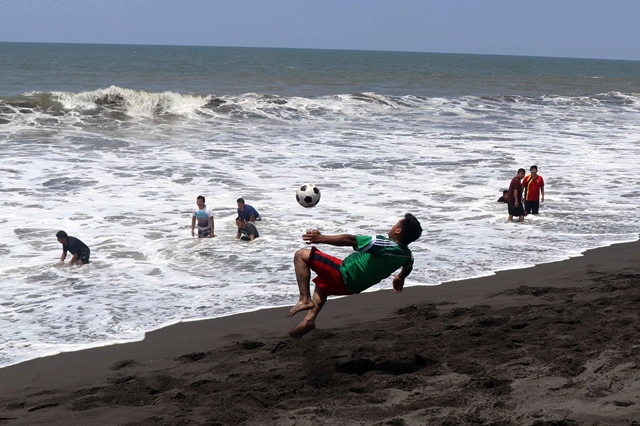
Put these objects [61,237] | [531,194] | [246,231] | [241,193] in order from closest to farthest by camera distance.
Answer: [61,237] < [246,231] < [531,194] < [241,193]

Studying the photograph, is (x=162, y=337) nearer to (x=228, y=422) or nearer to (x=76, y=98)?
(x=228, y=422)

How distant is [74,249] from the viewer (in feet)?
37.7

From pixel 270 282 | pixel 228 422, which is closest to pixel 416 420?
pixel 228 422

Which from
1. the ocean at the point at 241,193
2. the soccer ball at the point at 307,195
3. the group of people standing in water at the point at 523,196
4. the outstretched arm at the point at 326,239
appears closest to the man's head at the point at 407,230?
the outstretched arm at the point at 326,239

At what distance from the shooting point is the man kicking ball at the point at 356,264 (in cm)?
634

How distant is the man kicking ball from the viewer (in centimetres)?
634

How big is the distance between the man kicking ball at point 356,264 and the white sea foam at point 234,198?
301cm

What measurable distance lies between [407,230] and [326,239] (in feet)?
2.41

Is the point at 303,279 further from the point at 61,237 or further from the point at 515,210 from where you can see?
the point at 515,210

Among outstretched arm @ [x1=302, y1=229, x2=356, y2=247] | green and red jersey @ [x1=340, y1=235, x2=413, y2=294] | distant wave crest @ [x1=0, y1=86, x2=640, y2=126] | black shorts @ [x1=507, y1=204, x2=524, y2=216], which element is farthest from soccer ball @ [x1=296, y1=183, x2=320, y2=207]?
distant wave crest @ [x1=0, y1=86, x2=640, y2=126]

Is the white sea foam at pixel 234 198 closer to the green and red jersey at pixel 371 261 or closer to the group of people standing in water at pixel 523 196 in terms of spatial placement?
the group of people standing in water at pixel 523 196

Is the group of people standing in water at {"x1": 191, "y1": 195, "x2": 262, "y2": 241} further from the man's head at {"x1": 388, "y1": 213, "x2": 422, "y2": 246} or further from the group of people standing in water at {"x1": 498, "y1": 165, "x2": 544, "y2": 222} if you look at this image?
the man's head at {"x1": 388, "y1": 213, "x2": 422, "y2": 246}

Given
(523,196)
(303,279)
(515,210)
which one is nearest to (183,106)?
(523,196)

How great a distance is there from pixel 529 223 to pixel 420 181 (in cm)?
452
